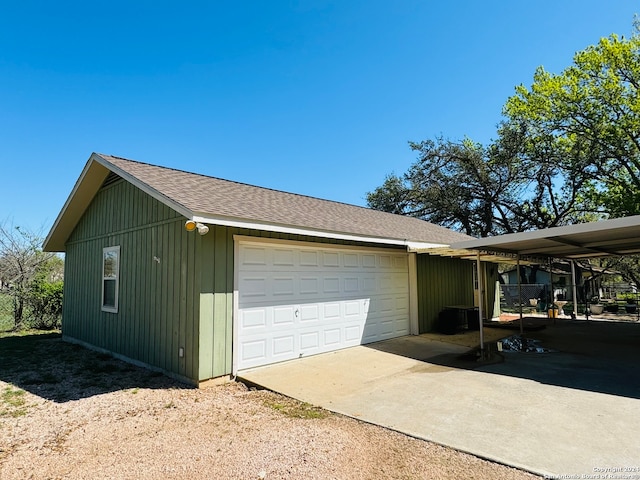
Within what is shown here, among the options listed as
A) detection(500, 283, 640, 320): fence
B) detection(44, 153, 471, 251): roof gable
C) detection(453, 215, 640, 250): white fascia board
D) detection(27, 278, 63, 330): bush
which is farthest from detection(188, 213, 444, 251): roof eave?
detection(27, 278, 63, 330): bush

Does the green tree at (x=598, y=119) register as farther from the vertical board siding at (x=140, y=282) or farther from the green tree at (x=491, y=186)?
the vertical board siding at (x=140, y=282)

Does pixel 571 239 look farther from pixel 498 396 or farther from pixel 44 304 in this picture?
pixel 44 304

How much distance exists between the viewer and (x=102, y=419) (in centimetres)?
445

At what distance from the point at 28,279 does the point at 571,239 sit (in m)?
16.9

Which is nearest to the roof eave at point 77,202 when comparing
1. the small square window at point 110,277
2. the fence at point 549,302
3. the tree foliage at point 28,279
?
the small square window at point 110,277

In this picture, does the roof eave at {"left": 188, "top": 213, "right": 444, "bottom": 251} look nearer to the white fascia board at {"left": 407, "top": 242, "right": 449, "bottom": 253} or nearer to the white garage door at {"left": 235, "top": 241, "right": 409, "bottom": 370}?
the white fascia board at {"left": 407, "top": 242, "right": 449, "bottom": 253}

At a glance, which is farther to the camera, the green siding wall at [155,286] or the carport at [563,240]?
the carport at [563,240]

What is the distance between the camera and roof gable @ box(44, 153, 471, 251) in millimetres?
5847

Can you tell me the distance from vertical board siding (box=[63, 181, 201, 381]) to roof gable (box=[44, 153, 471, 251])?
1.42 feet

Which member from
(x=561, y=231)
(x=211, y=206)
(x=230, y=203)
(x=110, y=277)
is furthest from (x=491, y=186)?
(x=110, y=277)

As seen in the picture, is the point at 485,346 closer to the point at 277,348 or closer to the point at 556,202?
the point at 277,348

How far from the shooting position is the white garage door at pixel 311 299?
652 cm

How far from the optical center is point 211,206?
5895mm

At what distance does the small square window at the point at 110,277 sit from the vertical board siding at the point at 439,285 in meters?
7.79
